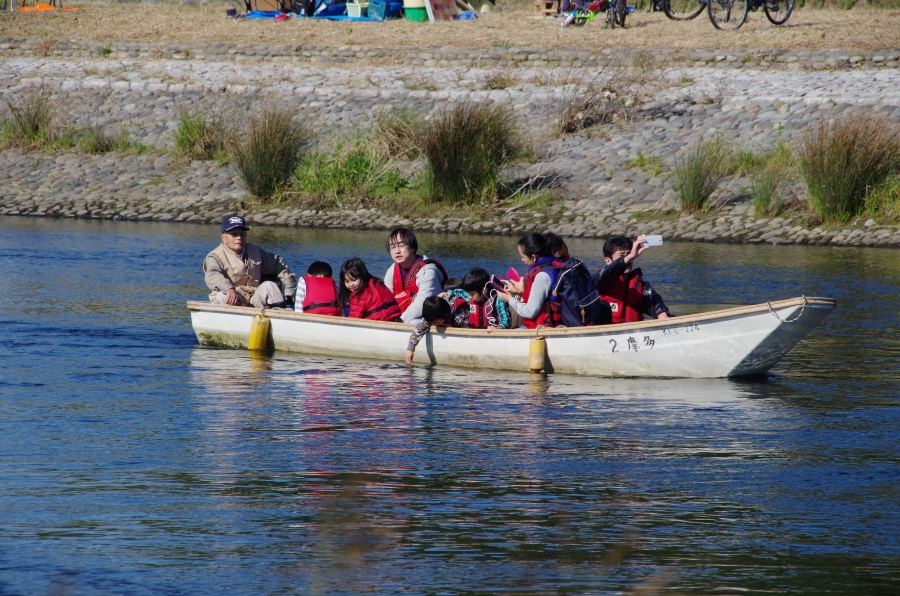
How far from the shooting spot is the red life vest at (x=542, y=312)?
10.4 metres

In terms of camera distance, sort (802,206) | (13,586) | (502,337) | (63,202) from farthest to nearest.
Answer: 1. (63,202)
2. (802,206)
3. (502,337)
4. (13,586)

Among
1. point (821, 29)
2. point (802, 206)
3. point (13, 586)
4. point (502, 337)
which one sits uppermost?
point (821, 29)

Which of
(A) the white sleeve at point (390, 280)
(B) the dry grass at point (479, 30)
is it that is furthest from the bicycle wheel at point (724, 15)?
(A) the white sleeve at point (390, 280)

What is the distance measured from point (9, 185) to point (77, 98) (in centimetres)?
387

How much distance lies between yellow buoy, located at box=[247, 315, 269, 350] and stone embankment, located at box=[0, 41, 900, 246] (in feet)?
30.4

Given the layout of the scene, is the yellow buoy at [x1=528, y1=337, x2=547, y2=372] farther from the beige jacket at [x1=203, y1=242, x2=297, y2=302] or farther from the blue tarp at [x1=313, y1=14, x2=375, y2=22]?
the blue tarp at [x1=313, y1=14, x2=375, y2=22]

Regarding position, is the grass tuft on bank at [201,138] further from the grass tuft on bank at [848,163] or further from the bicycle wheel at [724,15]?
the bicycle wheel at [724,15]

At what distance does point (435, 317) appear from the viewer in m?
10.9

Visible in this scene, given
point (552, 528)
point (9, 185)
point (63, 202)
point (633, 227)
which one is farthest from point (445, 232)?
point (552, 528)

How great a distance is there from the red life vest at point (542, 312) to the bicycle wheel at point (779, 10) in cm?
2008

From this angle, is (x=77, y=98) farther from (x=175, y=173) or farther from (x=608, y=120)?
(x=608, y=120)

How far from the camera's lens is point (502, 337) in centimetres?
1071

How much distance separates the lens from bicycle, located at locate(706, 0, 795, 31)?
28.3 meters

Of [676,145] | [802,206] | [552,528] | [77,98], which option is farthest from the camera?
[77,98]
